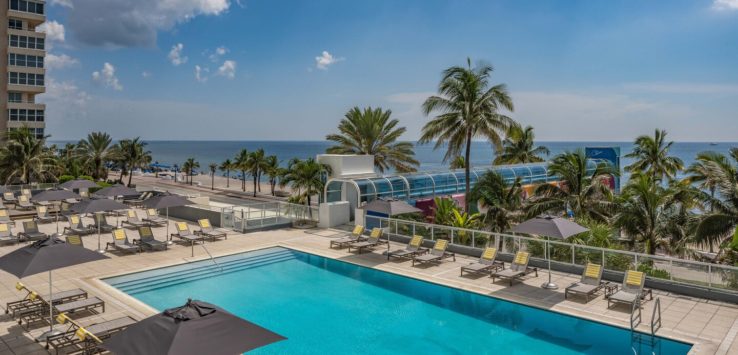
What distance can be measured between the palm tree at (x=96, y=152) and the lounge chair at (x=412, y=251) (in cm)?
3876

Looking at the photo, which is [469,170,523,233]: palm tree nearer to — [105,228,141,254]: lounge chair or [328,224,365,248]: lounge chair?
[328,224,365,248]: lounge chair

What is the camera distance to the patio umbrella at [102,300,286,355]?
240 inches

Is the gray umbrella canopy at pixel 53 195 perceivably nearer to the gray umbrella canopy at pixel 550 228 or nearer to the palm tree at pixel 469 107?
the palm tree at pixel 469 107

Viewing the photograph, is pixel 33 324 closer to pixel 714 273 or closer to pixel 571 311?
pixel 571 311

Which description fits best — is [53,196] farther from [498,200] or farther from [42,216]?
[498,200]

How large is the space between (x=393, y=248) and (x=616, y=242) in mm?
8837

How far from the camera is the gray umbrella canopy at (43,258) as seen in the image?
9812 millimetres

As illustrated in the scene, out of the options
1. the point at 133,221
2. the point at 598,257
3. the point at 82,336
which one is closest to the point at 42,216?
the point at 133,221

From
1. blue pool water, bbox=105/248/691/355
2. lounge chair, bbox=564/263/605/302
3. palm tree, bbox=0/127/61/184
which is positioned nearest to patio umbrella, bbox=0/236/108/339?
blue pool water, bbox=105/248/691/355

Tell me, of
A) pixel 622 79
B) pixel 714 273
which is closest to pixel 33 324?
pixel 714 273

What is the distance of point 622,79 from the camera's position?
5188 cm

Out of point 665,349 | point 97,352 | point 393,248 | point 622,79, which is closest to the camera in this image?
point 97,352

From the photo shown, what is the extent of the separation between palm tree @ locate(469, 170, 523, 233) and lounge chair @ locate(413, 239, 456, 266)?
119 inches

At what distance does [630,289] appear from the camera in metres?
13.5
